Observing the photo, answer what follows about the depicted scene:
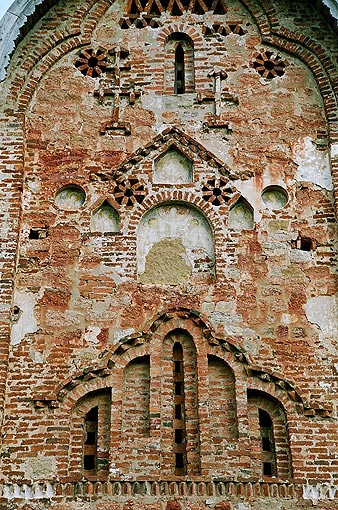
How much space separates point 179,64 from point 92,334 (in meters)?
4.15

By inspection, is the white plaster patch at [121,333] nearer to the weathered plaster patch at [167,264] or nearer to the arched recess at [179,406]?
the arched recess at [179,406]

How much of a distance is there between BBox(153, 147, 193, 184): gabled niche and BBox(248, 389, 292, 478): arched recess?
2838mm

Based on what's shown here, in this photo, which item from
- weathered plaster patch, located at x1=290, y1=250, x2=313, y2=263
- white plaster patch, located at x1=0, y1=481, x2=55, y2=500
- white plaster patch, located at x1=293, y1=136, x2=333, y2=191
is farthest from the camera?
white plaster patch, located at x1=293, y1=136, x2=333, y2=191

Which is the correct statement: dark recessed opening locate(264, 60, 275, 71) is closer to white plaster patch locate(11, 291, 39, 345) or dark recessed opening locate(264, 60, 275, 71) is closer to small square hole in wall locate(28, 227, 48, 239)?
small square hole in wall locate(28, 227, 48, 239)

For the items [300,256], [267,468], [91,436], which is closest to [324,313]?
[300,256]

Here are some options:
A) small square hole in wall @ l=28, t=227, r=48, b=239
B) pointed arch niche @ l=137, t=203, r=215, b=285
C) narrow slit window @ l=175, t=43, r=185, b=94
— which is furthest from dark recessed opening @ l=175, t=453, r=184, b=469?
narrow slit window @ l=175, t=43, r=185, b=94

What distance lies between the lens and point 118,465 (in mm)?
9219

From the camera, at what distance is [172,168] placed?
36.5 ft

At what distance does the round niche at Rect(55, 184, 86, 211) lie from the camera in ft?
35.6

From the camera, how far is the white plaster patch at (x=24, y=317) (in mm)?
9961

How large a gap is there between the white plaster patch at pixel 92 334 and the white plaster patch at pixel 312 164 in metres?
3.11

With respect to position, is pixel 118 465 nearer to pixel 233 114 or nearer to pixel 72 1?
pixel 233 114

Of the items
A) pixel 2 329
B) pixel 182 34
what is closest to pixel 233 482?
pixel 2 329

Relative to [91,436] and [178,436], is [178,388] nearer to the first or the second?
[178,436]
